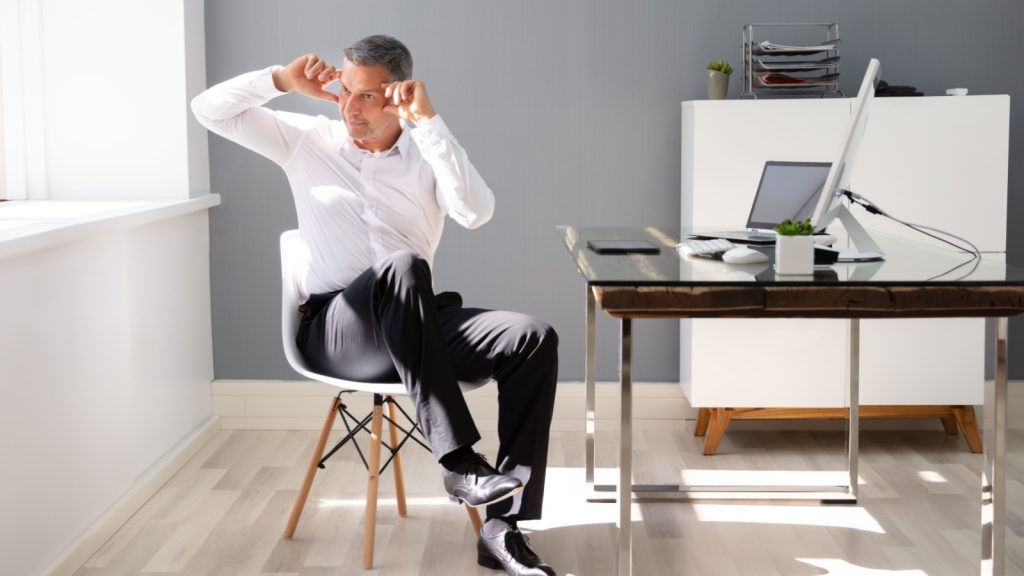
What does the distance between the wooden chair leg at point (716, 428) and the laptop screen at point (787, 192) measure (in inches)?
36.6

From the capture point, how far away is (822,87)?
12.3ft

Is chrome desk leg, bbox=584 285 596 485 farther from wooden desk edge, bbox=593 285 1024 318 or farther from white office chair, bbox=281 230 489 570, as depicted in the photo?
wooden desk edge, bbox=593 285 1024 318

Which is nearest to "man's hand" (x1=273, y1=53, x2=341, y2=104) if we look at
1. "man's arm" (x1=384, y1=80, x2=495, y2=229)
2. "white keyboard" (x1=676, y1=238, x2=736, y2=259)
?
"man's arm" (x1=384, y1=80, x2=495, y2=229)

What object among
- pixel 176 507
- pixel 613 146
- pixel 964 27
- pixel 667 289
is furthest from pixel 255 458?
pixel 964 27

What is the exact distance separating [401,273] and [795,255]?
0.86 metres

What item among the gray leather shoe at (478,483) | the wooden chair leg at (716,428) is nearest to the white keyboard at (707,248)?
the gray leather shoe at (478,483)

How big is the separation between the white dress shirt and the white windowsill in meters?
0.38

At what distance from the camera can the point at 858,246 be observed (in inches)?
104

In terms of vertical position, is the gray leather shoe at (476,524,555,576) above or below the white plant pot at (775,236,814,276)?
below

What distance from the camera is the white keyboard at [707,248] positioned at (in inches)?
102

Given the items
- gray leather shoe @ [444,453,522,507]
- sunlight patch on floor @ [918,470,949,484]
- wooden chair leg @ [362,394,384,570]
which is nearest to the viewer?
gray leather shoe @ [444,453,522,507]

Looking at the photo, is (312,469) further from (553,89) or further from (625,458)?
(553,89)

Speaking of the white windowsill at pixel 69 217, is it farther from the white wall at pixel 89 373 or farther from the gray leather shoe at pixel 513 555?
the gray leather shoe at pixel 513 555

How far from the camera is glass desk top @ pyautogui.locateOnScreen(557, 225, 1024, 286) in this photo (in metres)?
2.13
